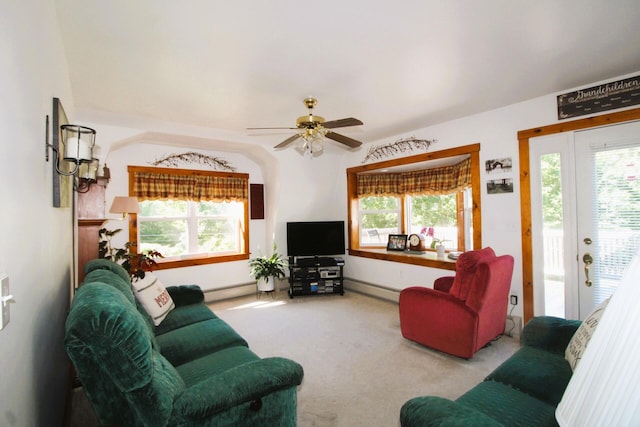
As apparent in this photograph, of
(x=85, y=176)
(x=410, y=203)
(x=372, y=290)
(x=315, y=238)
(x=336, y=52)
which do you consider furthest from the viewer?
(x=410, y=203)

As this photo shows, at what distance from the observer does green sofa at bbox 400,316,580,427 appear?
1.18 m

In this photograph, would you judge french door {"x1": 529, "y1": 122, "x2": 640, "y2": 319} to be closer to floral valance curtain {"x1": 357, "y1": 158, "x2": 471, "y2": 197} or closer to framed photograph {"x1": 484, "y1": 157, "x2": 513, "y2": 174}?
framed photograph {"x1": 484, "y1": 157, "x2": 513, "y2": 174}

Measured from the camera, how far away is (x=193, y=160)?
15.6ft

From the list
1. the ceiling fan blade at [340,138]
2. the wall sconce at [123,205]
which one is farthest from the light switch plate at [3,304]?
the wall sconce at [123,205]

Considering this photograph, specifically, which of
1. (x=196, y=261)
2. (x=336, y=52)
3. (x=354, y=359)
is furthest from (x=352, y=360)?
(x=196, y=261)

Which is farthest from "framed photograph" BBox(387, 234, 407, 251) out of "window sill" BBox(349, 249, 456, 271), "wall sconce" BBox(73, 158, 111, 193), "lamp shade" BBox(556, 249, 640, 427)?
"lamp shade" BBox(556, 249, 640, 427)

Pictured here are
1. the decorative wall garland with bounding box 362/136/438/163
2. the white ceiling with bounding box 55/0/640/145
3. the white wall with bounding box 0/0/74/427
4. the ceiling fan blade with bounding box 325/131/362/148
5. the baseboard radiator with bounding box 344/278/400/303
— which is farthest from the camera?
the baseboard radiator with bounding box 344/278/400/303

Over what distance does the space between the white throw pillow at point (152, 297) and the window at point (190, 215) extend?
1.89 m

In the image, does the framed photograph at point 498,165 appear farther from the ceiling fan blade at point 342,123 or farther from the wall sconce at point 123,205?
the wall sconce at point 123,205

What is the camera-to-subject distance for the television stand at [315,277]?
5.02 meters

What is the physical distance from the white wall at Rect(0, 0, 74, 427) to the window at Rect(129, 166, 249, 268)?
2765 millimetres

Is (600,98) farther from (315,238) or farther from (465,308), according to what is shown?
(315,238)

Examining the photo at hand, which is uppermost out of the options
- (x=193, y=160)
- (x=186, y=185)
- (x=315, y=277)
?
(x=193, y=160)

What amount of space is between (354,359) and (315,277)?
2.24m
